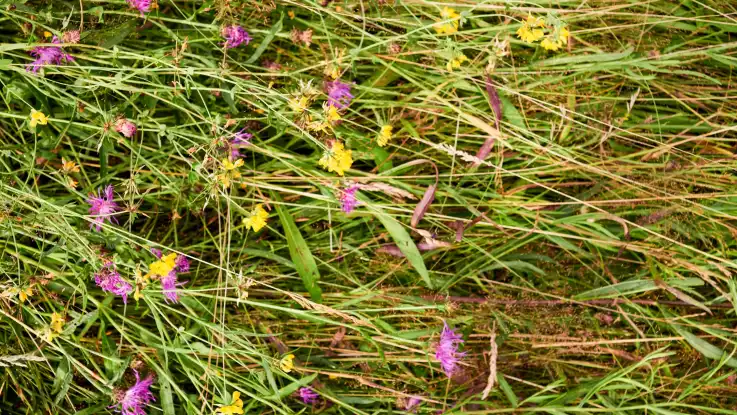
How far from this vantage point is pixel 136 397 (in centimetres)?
129

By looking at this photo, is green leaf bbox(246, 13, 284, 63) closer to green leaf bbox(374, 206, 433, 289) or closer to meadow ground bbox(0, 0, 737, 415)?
meadow ground bbox(0, 0, 737, 415)

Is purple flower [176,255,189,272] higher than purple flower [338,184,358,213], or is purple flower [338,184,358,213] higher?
purple flower [338,184,358,213]

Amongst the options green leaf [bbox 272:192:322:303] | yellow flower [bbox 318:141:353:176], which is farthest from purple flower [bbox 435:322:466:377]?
yellow flower [bbox 318:141:353:176]

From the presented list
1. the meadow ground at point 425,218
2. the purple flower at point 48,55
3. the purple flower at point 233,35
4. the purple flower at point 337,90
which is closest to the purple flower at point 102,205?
the meadow ground at point 425,218

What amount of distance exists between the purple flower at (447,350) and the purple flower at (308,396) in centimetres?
29

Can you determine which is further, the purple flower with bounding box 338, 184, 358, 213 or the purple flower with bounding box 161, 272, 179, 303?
the purple flower with bounding box 338, 184, 358, 213

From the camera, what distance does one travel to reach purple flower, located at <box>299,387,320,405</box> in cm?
138

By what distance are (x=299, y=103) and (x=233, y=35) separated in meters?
0.27

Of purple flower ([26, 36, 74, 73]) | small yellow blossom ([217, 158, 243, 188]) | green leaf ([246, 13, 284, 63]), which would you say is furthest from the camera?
green leaf ([246, 13, 284, 63])

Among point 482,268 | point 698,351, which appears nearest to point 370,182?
point 482,268

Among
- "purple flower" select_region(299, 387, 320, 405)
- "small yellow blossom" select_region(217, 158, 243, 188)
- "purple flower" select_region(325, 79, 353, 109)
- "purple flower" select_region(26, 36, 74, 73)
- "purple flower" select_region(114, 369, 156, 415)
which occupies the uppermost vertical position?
"purple flower" select_region(26, 36, 74, 73)

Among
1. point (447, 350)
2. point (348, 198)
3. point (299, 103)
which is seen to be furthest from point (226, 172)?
point (447, 350)

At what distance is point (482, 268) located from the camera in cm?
149

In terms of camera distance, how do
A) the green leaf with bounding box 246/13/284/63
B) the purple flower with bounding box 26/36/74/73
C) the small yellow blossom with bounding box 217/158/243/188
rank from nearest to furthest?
1. the small yellow blossom with bounding box 217/158/243/188
2. the purple flower with bounding box 26/36/74/73
3. the green leaf with bounding box 246/13/284/63
